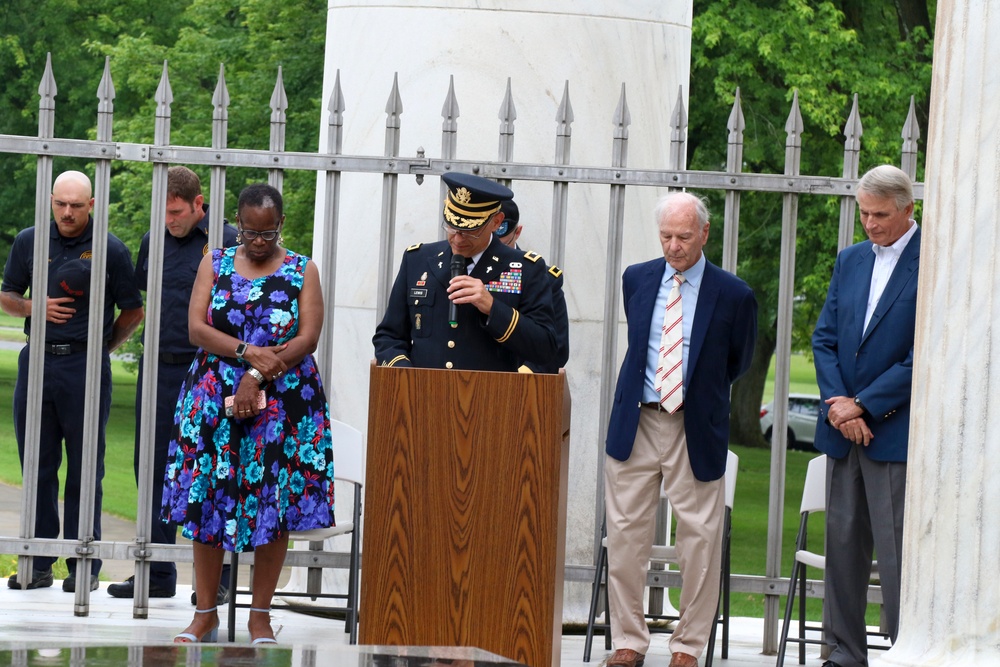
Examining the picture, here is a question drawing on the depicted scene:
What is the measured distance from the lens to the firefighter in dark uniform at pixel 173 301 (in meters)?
6.91

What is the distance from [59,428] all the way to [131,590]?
813 mm

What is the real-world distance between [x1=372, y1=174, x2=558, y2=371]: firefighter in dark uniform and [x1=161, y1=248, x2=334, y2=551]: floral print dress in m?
0.47

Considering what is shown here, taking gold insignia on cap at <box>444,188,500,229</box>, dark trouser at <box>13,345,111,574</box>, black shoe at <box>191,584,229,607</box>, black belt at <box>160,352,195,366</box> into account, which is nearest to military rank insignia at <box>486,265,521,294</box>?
gold insignia on cap at <box>444,188,500,229</box>

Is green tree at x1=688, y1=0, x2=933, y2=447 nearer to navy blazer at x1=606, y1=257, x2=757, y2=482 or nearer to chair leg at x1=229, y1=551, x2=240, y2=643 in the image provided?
navy blazer at x1=606, y1=257, x2=757, y2=482

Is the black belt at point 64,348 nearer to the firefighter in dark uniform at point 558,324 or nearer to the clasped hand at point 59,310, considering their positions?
the clasped hand at point 59,310

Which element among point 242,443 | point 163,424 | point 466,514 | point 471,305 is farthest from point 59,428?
point 466,514

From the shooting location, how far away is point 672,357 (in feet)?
19.4

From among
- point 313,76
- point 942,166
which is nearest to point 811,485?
point 942,166

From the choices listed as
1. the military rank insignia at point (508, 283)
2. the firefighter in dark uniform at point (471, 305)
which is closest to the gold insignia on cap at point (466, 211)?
the firefighter in dark uniform at point (471, 305)

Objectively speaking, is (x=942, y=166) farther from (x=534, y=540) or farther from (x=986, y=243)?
(x=534, y=540)

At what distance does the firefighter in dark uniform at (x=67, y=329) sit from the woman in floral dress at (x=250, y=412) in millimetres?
1114

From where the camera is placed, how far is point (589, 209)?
7.09m

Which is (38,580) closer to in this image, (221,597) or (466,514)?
(221,597)

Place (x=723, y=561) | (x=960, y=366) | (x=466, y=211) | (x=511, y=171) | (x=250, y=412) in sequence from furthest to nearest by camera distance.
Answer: (x=511, y=171), (x=723, y=561), (x=250, y=412), (x=466, y=211), (x=960, y=366)
